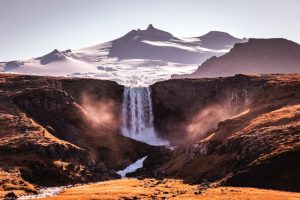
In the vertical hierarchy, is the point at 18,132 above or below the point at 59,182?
above

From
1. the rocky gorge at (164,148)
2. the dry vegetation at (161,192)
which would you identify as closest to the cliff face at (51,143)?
the rocky gorge at (164,148)

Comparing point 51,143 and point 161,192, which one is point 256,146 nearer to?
point 161,192

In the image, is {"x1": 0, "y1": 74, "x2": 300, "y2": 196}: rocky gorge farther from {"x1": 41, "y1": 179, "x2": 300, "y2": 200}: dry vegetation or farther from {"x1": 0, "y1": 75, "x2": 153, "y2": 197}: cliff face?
{"x1": 41, "y1": 179, "x2": 300, "y2": 200}: dry vegetation

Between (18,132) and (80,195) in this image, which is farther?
(18,132)

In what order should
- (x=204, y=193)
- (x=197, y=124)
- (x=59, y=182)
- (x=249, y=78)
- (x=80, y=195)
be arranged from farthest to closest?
(x=197, y=124)
(x=249, y=78)
(x=59, y=182)
(x=80, y=195)
(x=204, y=193)

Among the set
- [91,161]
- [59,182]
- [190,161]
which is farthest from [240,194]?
[91,161]

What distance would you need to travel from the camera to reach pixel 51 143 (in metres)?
148

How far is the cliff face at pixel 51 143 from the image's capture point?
13512 centimetres

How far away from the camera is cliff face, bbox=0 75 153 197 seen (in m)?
135

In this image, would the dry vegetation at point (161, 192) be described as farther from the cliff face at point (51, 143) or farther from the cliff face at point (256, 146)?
the cliff face at point (51, 143)

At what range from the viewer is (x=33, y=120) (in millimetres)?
170375

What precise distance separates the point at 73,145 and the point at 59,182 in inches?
917

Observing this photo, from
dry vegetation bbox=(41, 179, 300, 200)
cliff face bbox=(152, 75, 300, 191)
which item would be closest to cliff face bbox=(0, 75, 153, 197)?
dry vegetation bbox=(41, 179, 300, 200)

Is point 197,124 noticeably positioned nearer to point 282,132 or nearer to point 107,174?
point 107,174
